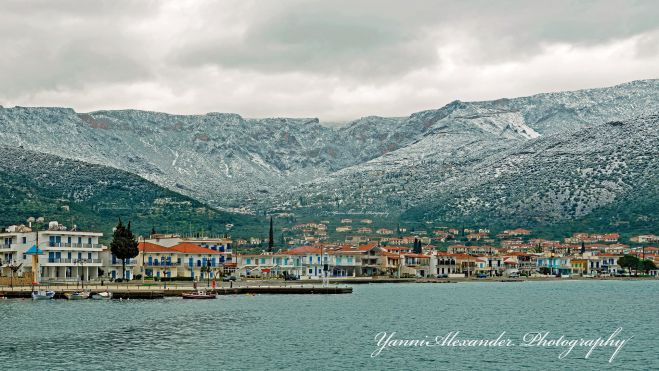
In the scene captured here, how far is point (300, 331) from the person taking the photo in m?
95.4

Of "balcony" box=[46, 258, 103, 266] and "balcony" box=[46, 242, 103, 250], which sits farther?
"balcony" box=[46, 258, 103, 266]

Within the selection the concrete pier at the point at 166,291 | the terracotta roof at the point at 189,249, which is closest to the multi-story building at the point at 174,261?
the terracotta roof at the point at 189,249

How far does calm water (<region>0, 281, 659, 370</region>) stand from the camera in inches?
2933

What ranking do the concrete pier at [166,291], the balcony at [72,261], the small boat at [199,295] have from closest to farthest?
the small boat at [199,295] → the concrete pier at [166,291] → the balcony at [72,261]

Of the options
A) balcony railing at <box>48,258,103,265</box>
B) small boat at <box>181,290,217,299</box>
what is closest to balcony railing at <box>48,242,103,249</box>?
balcony railing at <box>48,258,103,265</box>

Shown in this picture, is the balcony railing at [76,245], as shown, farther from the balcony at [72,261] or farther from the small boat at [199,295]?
the small boat at [199,295]

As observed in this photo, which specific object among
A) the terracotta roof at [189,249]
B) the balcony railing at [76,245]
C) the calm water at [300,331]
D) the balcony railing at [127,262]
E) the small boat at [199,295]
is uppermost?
the balcony railing at [76,245]

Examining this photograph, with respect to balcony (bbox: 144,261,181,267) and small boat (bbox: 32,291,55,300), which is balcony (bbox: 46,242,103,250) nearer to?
balcony (bbox: 144,261,181,267)

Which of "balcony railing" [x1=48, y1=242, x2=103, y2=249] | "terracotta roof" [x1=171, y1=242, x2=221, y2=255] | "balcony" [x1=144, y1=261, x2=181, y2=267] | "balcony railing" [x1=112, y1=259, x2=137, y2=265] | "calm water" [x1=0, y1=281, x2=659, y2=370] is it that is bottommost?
"calm water" [x1=0, y1=281, x2=659, y2=370]

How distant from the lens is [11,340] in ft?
279

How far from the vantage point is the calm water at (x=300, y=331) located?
7450 cm

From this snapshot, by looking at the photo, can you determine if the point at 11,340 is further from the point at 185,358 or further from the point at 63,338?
the point at 185,358

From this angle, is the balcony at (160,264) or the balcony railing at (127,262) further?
the balcony at (160,264)

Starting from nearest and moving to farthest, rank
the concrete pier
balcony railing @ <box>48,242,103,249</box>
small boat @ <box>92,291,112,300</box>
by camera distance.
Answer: small boat @ <box>92,291,112,300</box>
the concrete pier
balcony railing @ <box>48,242,103,249</box>
